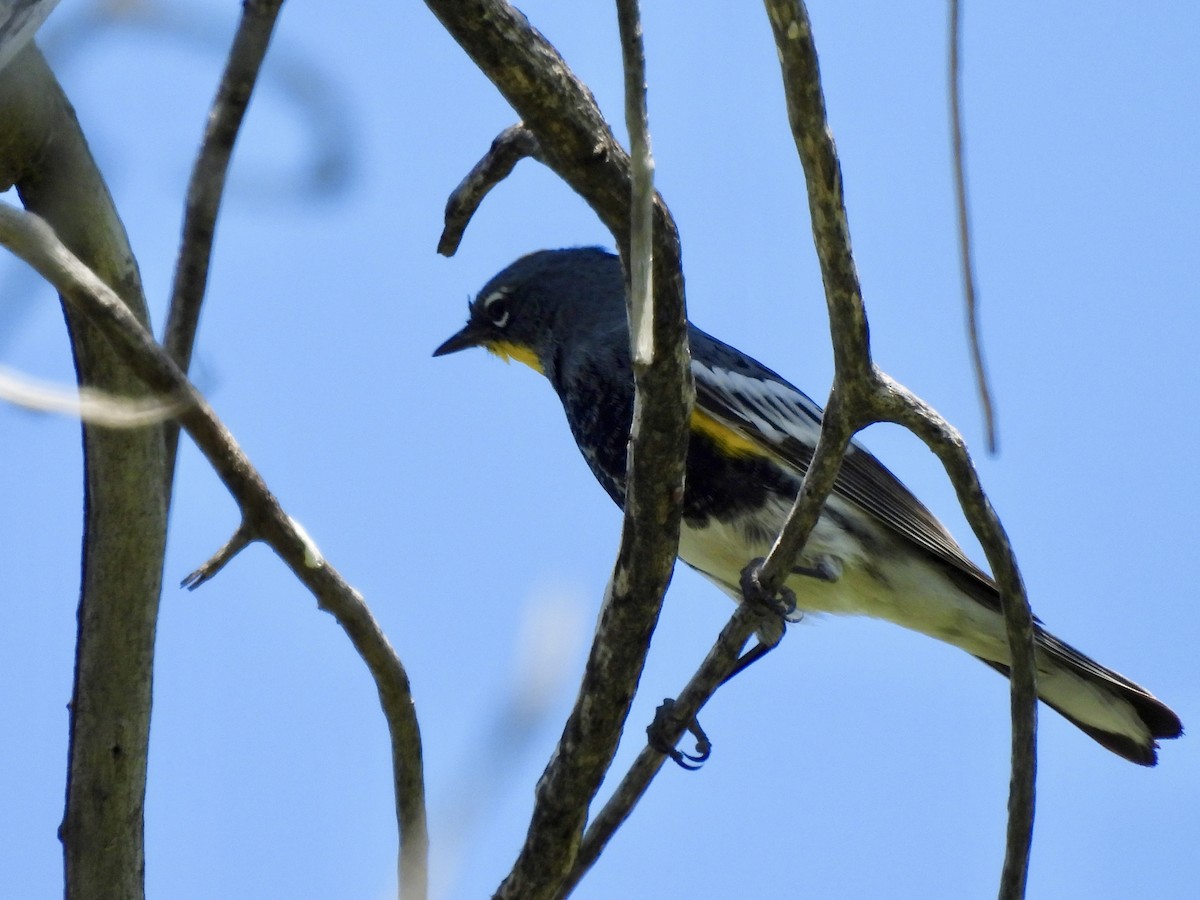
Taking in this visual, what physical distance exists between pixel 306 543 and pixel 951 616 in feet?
11.2

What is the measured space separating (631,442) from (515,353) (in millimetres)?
4007

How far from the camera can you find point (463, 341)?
23.8 feet

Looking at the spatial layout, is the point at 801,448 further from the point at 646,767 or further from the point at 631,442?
the point at 631,442

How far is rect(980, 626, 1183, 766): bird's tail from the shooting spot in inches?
207

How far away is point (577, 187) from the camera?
2.83m

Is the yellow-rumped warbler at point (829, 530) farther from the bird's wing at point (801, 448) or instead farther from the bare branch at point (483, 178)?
the bare branch at point (483, 178)

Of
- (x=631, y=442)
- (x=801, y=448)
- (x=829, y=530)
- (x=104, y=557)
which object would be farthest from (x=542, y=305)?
(x=104, y=557)

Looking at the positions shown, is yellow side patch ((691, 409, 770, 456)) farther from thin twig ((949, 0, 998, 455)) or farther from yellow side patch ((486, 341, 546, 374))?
thin twig ((949, 0, 998, 455))

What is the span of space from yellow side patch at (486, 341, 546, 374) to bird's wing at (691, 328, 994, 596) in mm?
1174

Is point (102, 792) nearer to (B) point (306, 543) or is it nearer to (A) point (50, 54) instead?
(B) point (306, 543)

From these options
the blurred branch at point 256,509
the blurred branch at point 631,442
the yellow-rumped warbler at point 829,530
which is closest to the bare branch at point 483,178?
the blurred branch at point 631,442

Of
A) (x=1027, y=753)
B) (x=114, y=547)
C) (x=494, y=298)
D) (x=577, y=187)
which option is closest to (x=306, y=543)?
(x=114, y=547)

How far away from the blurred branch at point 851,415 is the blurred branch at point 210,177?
1604 millimetres

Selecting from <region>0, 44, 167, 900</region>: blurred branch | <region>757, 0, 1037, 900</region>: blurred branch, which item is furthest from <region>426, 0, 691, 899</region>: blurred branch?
<region>0, 44, 167, 900</region>: blurred branch
